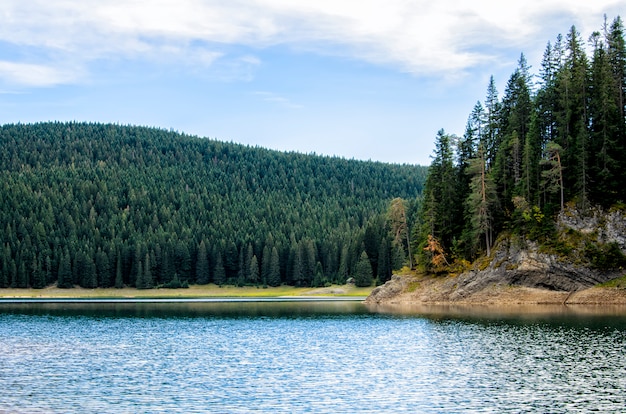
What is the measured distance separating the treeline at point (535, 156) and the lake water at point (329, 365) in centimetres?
2083

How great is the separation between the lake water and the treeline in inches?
820

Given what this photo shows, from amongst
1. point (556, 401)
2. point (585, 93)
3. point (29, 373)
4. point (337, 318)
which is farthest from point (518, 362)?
point (585, 93)

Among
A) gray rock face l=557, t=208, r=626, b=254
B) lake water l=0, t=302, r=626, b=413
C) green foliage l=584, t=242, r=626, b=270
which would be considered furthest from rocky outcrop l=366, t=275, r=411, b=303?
green foliage l=584, t=242, r=626, b=270

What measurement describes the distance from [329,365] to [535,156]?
222 ft

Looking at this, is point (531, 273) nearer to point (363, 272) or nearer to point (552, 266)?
point (552, 266)

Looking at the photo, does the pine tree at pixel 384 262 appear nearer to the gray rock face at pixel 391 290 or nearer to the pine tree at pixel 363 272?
the pine tree at pixel 363 272

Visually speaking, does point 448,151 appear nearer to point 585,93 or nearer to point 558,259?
point 585,93

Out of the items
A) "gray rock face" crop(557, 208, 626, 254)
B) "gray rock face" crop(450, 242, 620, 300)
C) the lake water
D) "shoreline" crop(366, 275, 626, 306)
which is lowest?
the lake water

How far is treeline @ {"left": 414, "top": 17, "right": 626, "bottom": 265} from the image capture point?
4006 inches

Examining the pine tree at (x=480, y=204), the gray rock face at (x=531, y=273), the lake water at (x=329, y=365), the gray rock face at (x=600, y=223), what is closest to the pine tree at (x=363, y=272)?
the pine tree at (x=480, y=204)

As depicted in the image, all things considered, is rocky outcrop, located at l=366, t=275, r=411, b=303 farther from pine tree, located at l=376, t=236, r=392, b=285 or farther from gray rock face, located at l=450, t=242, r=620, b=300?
pine tree, located at l=376, t=236, r=392, b=285

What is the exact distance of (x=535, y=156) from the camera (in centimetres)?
10925

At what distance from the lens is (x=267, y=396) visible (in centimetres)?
4116

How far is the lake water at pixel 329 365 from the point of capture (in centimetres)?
3928
